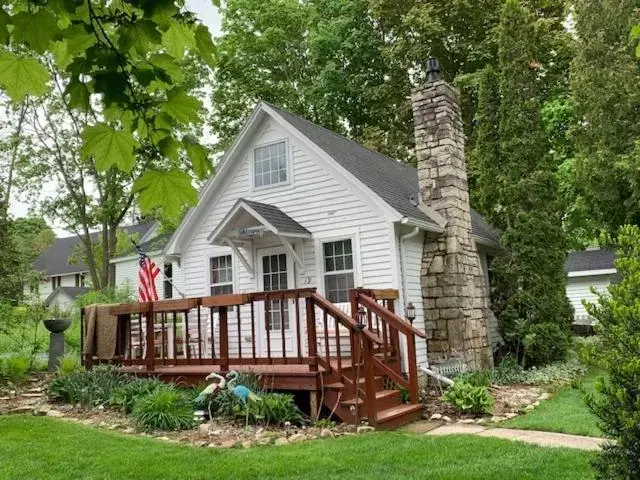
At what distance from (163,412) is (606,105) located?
13515 millimetres

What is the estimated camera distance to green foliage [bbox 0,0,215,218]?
6.02 feet

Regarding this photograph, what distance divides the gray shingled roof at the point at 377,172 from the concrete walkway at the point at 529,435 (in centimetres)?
366

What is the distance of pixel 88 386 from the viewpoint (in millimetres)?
7648

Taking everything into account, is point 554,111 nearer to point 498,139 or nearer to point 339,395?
point 498,139

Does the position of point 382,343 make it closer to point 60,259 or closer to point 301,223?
point 301,223

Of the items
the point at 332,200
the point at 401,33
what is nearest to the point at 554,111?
the point at 401,33

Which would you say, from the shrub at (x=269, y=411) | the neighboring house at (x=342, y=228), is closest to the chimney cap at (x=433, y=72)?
the neighboring house at (x=342, y=228)

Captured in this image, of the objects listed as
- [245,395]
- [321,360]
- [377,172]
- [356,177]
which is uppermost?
[377,172]

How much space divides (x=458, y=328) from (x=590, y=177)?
7.96 meters

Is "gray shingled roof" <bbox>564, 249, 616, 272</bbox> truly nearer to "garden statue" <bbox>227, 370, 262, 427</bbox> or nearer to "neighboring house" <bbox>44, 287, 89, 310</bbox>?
"garden statue" <bbox>227, 370, 262, 427</bbox>

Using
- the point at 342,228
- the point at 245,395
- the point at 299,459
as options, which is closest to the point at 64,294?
the point at 342,228

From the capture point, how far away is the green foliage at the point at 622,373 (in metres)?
3.10

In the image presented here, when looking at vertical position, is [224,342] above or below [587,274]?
below

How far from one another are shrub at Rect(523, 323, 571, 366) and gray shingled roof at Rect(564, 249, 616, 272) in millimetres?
11780
